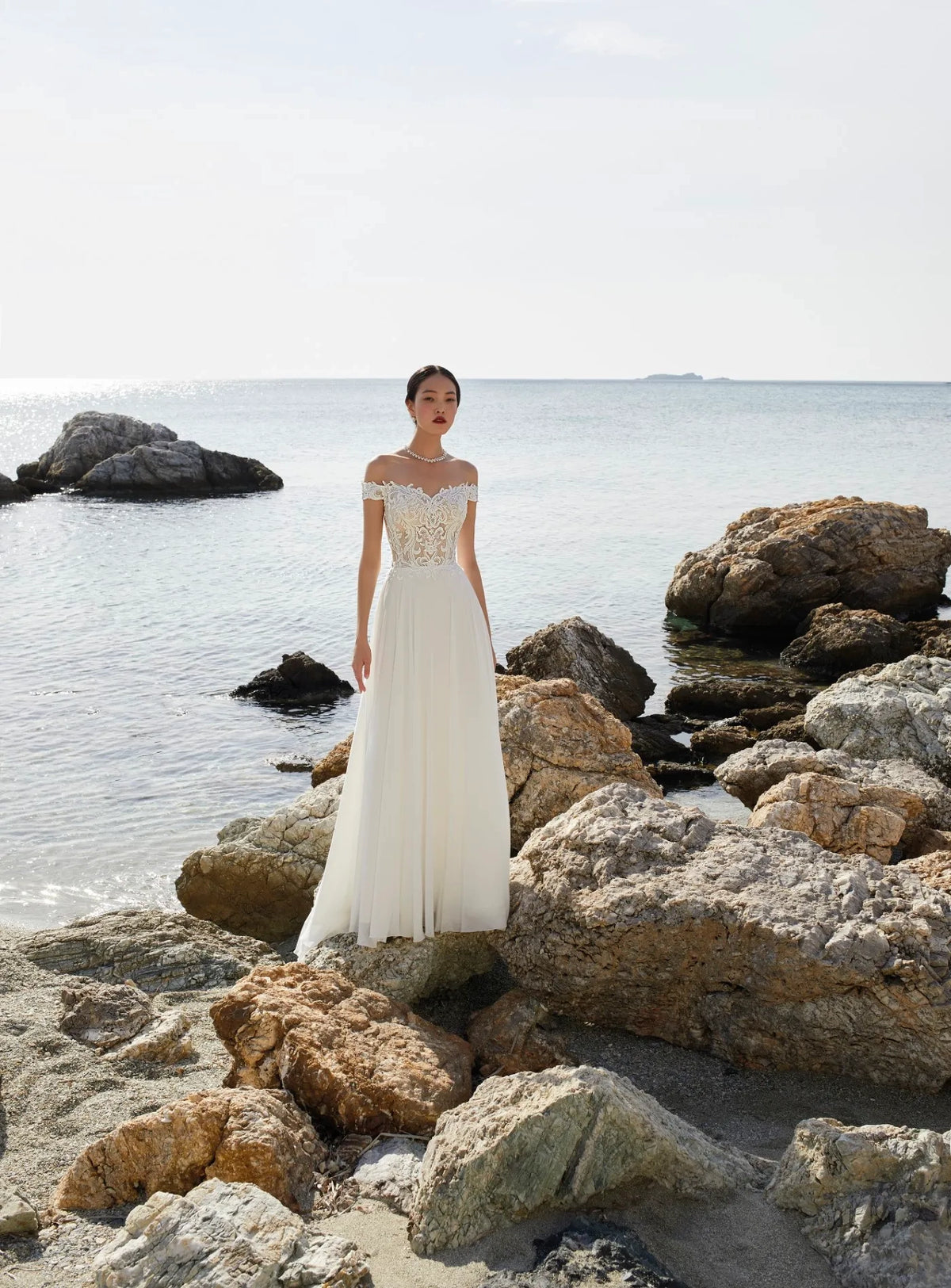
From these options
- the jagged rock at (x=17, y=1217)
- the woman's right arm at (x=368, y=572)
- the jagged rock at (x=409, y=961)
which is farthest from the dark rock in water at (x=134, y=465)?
the jagged rock at (x=17, y=1217)

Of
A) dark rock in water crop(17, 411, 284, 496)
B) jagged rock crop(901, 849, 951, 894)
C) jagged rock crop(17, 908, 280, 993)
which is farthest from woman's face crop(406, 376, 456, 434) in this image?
dark rock in water crop(17, 411, 284, 496)

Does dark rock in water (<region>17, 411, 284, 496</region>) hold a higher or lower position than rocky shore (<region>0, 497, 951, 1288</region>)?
higher

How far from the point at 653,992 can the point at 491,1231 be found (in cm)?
190

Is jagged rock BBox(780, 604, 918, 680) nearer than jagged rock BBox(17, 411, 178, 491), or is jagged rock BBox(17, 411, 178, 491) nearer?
jagged rock BBox(780, 604, 918, 680)

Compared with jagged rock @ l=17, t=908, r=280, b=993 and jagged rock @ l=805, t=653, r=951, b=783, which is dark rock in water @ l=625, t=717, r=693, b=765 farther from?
jagged rock @ l=17, t=908, r=280, b=993

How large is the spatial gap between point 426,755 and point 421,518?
1.15 metres

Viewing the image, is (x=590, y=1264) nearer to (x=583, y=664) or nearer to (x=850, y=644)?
(x=583, y=664)

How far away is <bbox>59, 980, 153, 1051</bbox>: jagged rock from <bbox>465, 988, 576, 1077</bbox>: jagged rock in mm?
1493

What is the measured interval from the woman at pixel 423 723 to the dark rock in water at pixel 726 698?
315 inches

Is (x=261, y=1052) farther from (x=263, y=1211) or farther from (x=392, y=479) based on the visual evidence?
(x=392, y=479)

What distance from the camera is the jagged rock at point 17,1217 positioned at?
3.54m

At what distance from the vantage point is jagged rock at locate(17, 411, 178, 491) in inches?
1825

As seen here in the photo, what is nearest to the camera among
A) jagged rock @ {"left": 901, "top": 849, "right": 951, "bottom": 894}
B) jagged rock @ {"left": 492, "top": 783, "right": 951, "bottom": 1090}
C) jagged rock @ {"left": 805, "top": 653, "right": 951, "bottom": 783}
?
jagged rock @ {"left": 492, "top": 783, "right": 951, "bottom": 1090}

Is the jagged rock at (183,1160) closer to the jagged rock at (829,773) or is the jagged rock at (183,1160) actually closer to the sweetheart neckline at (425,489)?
the sweetheart neckline at (425,489)
